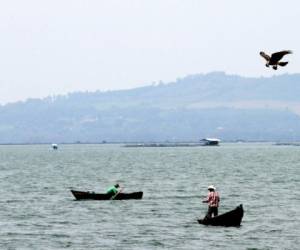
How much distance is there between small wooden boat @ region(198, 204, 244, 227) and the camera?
61.3 meters

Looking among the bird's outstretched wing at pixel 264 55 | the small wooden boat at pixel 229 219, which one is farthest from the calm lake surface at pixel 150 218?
the bird's outstretched wing at pixel 264 55

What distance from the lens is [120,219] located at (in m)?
68.9

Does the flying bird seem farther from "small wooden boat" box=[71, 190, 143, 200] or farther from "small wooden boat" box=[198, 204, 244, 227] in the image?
"small wooden boat" box=[71, 190, 143, 200]

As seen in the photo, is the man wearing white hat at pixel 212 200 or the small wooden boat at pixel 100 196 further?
the small wooden boat at pixel 100 196

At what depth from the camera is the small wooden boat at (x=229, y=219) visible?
61281mm

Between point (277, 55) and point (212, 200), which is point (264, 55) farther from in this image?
point (212, 200)

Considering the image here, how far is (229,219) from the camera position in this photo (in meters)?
61.5

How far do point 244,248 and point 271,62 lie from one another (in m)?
24.6

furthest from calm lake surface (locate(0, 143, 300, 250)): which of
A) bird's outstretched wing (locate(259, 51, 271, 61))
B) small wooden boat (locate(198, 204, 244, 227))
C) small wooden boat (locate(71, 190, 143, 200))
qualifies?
bird's outstretched wing (locate(259, 51, 271, 61))

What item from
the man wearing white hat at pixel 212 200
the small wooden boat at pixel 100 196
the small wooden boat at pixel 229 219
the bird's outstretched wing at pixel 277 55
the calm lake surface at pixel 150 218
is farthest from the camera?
the small wooden boat at pixel 100 196

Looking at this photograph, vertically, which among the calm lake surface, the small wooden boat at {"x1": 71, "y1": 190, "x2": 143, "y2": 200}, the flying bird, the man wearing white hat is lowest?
the calm lake surface

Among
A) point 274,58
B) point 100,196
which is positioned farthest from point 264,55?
point 100,196

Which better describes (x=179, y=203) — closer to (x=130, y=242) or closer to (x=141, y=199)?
(x=141, y=199)

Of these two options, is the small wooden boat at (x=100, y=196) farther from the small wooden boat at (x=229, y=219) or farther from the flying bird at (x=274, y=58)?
the flying bird at (x=274, y=58)
